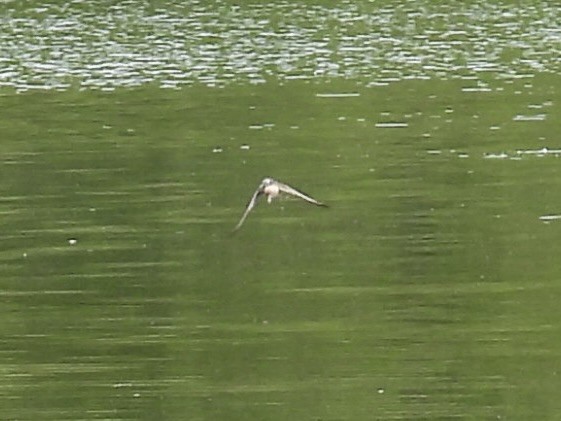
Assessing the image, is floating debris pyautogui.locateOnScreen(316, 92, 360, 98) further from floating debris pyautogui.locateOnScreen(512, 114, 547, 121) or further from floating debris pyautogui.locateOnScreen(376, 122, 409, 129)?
floating debris pyautogui.locateOnScreen(512, 114, 547, 121)

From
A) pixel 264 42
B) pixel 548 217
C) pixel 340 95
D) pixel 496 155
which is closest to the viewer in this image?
pixel 548 217

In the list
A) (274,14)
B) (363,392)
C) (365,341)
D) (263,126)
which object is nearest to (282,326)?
(365,341)

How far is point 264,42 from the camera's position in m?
35.9

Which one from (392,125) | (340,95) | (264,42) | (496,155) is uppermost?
(496,155)

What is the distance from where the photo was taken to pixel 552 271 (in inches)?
613

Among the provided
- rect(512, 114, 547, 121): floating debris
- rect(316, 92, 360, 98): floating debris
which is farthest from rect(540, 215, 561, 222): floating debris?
rect(316, 92, 360, 98): floating debris

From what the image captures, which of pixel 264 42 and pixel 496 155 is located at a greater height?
pixel 496 155

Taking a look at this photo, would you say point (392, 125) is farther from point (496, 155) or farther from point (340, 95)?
point (340, 95)

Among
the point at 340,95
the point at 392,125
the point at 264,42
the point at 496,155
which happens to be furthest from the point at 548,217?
the point at 264,42

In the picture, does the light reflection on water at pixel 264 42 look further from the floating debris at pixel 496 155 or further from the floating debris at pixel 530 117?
the floating debris at pixel 496 155

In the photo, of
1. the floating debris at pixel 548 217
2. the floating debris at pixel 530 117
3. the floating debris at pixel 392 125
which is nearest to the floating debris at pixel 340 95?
the floating debris at pixel 392 125

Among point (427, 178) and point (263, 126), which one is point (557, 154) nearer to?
point (427, 178)

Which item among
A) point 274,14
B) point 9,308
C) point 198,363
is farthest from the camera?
point 274,14

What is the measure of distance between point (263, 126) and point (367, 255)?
8704 millimetres
